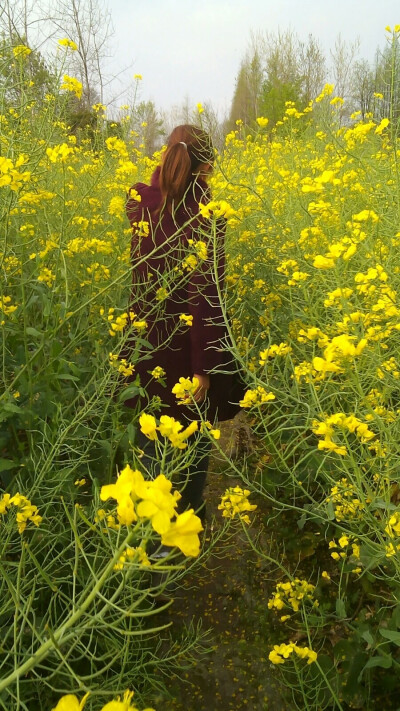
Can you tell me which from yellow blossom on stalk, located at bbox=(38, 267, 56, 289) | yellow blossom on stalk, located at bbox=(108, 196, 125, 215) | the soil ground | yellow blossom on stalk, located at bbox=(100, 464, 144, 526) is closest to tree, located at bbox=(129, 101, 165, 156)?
yellow blossom on stalk, located at bbox=(108, 196, 125, 215)

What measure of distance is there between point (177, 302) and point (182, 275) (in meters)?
0.12

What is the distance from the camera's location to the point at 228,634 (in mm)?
1930

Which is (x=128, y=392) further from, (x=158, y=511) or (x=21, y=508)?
(x=158, y=511)

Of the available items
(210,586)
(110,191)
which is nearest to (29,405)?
(210,586)

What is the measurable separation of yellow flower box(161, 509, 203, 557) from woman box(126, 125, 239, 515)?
46.1 inches

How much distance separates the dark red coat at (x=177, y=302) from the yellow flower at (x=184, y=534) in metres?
1.35

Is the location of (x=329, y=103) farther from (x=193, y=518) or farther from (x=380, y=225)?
(x=193, y=518)

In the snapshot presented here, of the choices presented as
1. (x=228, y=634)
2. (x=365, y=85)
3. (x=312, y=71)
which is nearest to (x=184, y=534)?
(x=228, y=634)

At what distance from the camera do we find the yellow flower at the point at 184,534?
45 cm

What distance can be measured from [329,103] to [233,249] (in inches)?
38.7

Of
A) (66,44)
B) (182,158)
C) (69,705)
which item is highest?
(66,44)

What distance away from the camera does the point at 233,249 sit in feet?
9.11

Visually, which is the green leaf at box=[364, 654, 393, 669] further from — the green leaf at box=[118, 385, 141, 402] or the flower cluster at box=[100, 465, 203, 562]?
the flower cluster at box=[100, 465, 203, 562]

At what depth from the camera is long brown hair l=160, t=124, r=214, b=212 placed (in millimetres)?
1776
